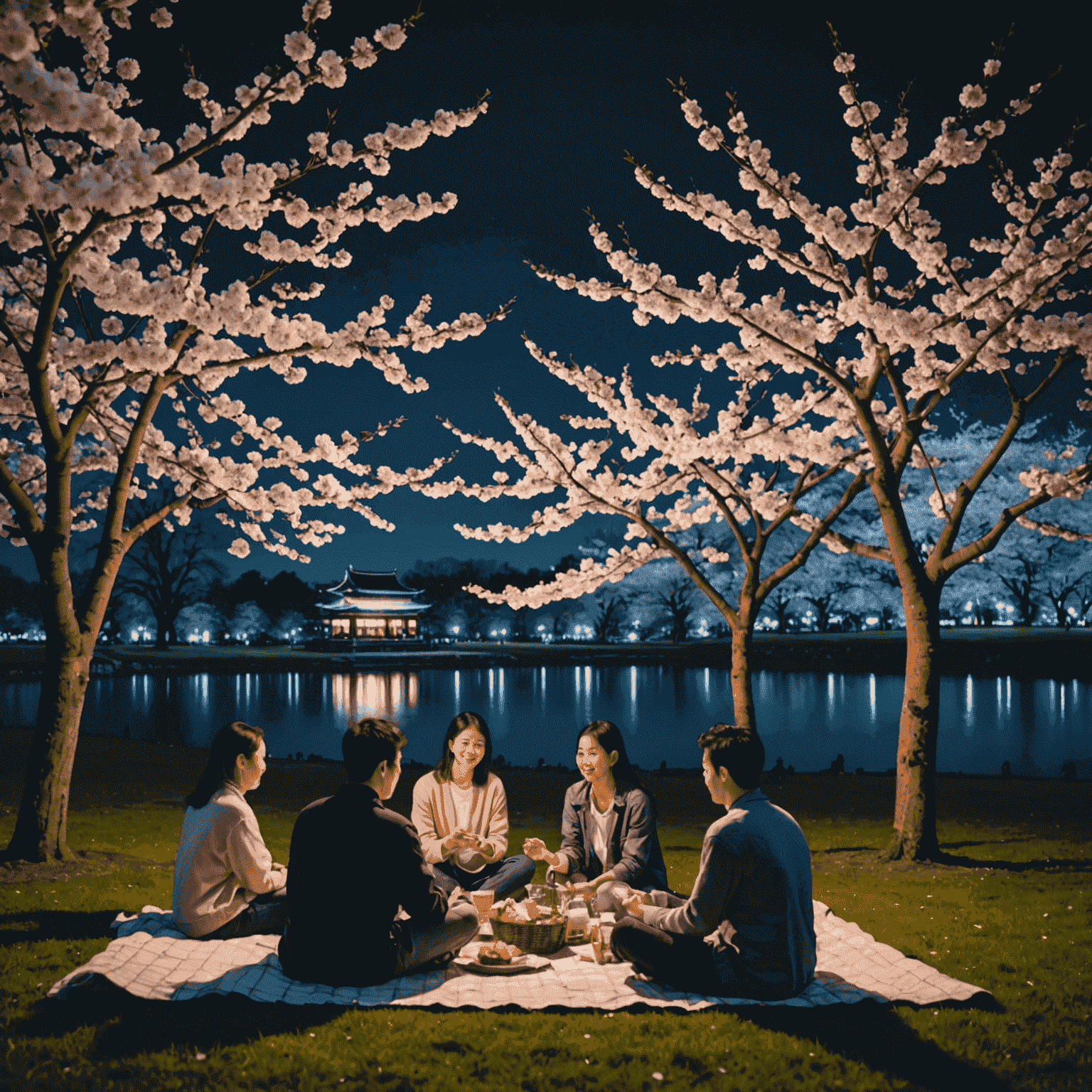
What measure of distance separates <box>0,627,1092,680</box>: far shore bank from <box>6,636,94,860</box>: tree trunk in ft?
125

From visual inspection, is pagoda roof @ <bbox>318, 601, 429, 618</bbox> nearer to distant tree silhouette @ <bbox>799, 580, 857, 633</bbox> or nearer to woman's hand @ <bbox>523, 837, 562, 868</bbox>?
distant tree silhouette @ <bbox>799, 580, 857, 633</bbox>

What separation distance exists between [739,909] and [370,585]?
7315cm

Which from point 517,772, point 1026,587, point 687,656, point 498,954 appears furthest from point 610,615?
point 498,954

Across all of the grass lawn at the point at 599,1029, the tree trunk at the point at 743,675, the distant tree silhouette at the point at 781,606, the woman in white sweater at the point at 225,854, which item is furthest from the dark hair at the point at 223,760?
the distant tree silhouette at the point at 781,606

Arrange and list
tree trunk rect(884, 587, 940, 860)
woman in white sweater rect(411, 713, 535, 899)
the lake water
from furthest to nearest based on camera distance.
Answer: the lake water < tree trunk rect(884, 587, 940, 860) < woman in white sweater rect(411, 713, 535, 899)

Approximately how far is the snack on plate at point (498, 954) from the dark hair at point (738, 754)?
4.87 feet

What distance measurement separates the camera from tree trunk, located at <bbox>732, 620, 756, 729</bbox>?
8.63m

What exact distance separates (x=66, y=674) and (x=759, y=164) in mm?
7425

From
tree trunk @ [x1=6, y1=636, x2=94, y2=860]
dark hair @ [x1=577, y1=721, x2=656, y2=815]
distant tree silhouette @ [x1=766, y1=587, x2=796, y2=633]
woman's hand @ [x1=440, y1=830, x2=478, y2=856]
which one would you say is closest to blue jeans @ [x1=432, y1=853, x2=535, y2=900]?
woman's hand @ [x1=440, y1=830, x2=478, y2=856]

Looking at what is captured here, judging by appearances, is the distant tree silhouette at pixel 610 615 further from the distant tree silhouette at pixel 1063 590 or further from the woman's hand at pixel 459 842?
the woman's hand at pixel 459 842

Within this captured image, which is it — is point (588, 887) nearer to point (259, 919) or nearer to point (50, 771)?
point (259, 919)

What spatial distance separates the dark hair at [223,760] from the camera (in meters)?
4.11

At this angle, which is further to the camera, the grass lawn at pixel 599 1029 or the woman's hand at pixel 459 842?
the woman's hand at pixel 459 842

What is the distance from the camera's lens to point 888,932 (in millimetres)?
4969
